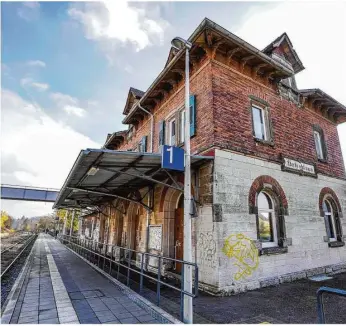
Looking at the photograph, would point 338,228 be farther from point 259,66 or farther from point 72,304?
point 72,304

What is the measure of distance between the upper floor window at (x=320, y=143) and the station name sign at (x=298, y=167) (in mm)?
1635

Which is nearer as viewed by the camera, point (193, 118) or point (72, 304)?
point (72, 304)

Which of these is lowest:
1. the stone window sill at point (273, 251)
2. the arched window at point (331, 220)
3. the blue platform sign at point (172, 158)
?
the stone window sill at point (273, 251)

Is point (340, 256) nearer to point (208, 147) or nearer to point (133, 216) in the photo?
point (208, 147)

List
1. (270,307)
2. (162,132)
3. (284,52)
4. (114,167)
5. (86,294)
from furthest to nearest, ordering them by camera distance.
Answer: (284,52), (162,132), (114,167), (86,294), (270,307)

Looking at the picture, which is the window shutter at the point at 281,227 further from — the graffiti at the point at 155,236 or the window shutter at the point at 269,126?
the graffiti at the point at 155,236

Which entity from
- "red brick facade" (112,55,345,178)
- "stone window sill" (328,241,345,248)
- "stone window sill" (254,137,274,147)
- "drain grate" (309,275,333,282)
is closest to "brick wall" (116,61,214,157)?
"red brick facade" (112,55,345,178)

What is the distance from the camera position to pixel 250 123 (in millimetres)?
8273

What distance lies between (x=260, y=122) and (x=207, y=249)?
5125mm

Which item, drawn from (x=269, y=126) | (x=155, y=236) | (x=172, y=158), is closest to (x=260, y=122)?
(x=269, y=126)

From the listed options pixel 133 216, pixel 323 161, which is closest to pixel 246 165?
pixel 323 161

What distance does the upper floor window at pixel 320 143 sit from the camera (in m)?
11.2

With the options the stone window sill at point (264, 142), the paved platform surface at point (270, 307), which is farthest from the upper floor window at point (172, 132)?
the paved platform surface at point (270, 307)

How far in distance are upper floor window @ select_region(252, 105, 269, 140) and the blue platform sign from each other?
4.46 metres
